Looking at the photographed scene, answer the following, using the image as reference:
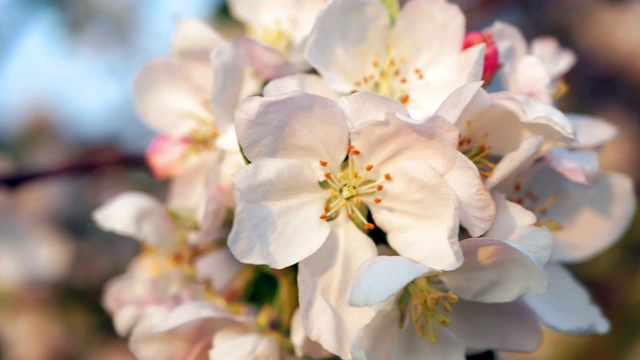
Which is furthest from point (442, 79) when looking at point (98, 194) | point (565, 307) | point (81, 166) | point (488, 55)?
point (98, 194)

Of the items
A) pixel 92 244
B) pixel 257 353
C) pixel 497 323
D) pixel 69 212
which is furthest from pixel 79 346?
pixel 497 323

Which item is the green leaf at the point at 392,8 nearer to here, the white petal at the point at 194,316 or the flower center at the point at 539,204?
the flower center at the point at 539,204

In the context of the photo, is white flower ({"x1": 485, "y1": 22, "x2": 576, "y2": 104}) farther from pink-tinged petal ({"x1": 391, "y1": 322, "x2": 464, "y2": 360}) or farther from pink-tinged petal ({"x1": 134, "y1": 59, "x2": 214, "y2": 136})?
pink-tinged petal ({"x1": 134, "y1": 59, "x2": 214, "y2": 136})

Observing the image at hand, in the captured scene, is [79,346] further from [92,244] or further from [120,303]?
[120,303]

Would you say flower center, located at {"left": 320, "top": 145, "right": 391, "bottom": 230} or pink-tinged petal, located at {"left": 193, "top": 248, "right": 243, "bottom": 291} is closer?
flower center, located at {"left": 320, "top": 145, "right": 391, "bottom": 230}

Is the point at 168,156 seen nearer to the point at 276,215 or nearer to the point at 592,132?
the point at 276,215

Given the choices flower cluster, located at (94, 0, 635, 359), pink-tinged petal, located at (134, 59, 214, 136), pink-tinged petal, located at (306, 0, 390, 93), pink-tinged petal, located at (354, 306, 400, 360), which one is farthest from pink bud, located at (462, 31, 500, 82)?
pink-tinged petal, located at (134, 59, 214, 136)
